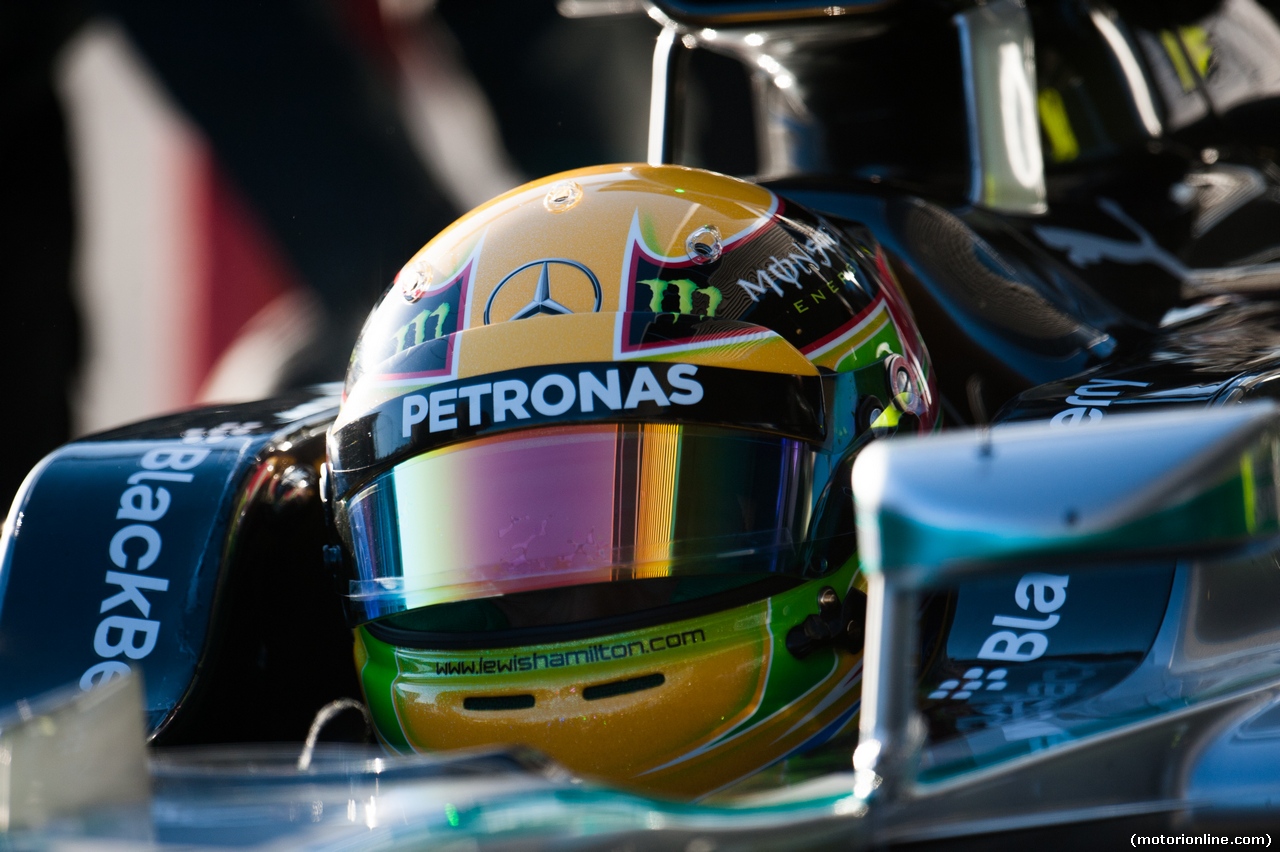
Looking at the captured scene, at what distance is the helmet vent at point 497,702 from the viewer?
1273 millimetres

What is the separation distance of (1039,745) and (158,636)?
0.91 meters

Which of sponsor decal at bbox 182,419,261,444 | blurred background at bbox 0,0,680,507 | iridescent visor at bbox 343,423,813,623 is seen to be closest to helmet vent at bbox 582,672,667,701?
iridescent visor at bbox 343,423,813,623

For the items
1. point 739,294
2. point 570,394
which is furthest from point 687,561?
point 739,294

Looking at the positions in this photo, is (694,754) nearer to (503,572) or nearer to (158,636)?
(503,572)

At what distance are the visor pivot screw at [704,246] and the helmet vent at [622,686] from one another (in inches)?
16.8

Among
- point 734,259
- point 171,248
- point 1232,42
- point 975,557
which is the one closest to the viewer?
point 975,557

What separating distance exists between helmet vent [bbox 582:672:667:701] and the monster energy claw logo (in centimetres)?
36

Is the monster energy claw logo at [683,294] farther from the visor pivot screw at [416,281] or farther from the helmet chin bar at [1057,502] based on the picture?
the helmet chin bar at [1057,502]

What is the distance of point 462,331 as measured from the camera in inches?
53.1

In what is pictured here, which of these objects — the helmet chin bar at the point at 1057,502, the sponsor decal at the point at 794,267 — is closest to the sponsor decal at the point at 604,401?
the sponsor decal at the point at 794,267

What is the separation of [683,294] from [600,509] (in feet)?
0.81

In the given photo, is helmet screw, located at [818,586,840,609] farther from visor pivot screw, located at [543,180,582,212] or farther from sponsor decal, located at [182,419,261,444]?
sponsor decal, located at [182,419,261,444]

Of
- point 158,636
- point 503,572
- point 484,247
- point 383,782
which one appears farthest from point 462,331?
point 383,782

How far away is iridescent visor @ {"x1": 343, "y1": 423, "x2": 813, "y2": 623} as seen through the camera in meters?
1.24
